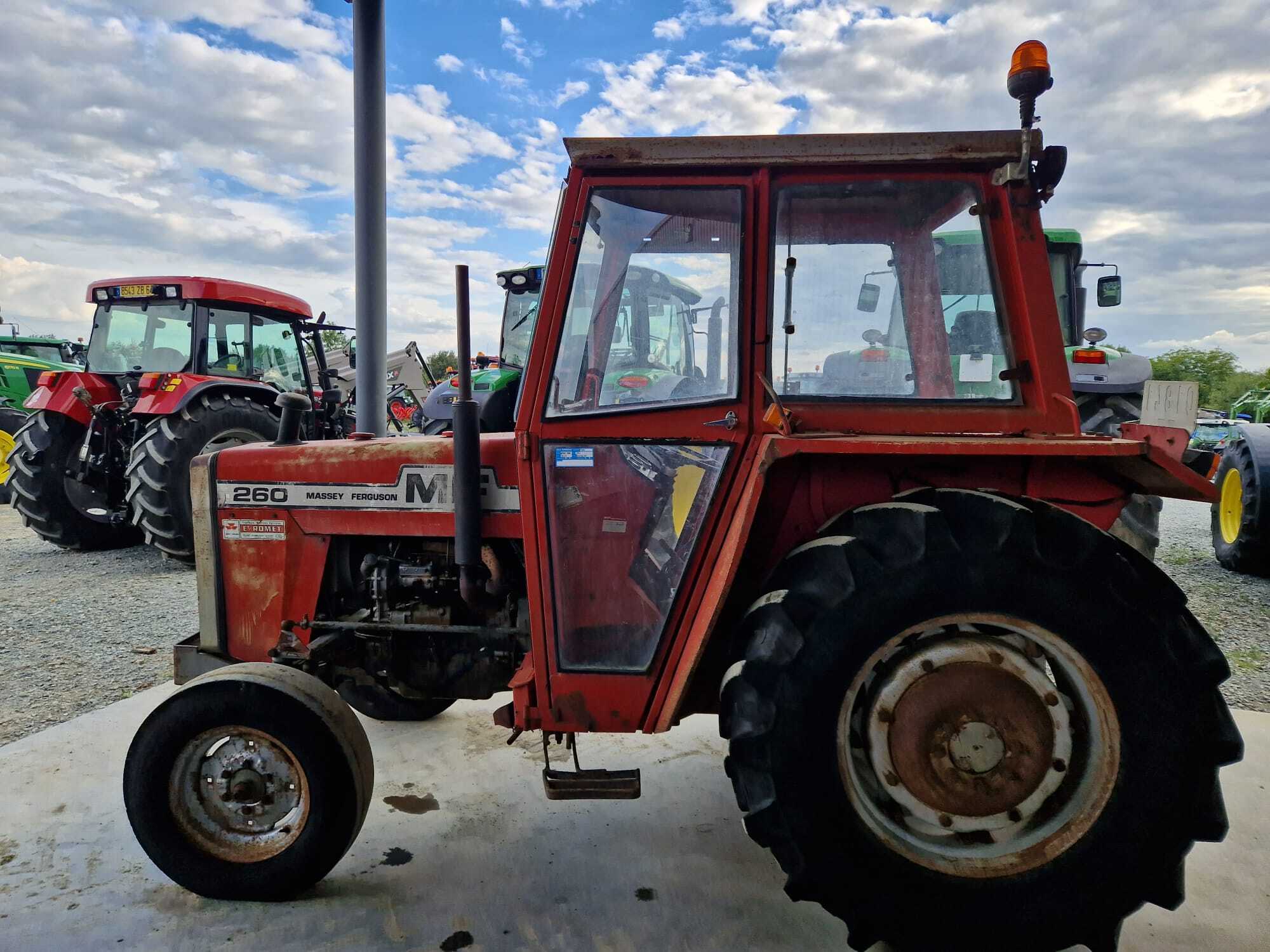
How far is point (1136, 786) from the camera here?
1889 millimetres

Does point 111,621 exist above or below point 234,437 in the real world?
below

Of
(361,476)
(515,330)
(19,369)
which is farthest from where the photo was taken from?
(19,369)

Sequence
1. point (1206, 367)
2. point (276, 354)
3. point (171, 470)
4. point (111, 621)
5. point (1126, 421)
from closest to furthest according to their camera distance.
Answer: point (1126, 421), point (111, 621), point (171, 470), point (276, 354), point (1206, 367)

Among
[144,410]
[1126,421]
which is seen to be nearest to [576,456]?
[1126,421]

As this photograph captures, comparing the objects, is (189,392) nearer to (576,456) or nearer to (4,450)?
(4,450)

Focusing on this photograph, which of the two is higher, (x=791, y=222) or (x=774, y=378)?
(x=791, y=222)

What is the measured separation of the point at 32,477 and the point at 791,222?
7355mm

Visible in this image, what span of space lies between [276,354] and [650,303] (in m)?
6.91

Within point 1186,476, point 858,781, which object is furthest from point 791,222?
point 858,781

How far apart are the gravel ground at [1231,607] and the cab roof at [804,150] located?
7.12 feet

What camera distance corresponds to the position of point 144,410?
649 cm

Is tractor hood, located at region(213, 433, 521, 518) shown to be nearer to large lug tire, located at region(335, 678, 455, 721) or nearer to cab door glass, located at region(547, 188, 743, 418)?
cab door glass, located at region(547, 188, 743, 418)

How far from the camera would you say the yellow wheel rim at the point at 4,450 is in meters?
9.63

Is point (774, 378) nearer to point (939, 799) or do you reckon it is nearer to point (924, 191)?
point (924, 191)
